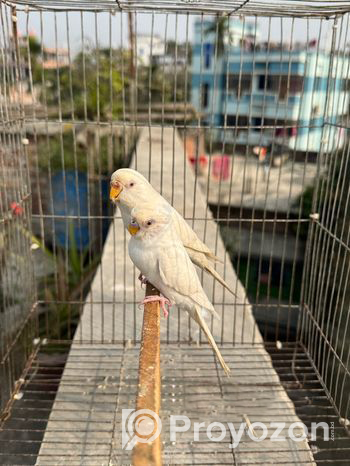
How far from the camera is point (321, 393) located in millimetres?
2270

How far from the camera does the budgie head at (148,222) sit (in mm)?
1600

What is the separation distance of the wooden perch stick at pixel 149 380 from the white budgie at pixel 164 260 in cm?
19

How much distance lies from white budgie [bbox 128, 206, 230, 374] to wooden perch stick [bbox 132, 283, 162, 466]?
19 centimetres

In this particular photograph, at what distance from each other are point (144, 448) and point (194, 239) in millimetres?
1286

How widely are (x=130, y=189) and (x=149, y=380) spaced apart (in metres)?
0.96

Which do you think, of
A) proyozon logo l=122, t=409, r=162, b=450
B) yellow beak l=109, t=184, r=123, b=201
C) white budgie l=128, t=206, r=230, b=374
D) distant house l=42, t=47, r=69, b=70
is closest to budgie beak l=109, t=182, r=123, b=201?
yellow beak l=109, t=184, r=123, b=201

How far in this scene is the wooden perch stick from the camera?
0.89m

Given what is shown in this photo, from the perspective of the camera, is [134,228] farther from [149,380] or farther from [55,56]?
[55,56]

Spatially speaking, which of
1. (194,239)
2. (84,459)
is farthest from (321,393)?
(84,459)

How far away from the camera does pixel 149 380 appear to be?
1114mm

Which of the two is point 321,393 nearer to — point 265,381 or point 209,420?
point 265,381

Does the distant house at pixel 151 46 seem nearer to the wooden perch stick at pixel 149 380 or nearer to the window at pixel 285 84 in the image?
the window at pixel 285 84

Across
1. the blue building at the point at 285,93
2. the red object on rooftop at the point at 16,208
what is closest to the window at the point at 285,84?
the blue building at the point at 285,93

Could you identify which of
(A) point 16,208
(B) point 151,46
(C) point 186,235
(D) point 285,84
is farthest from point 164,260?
(D) point 285,84
